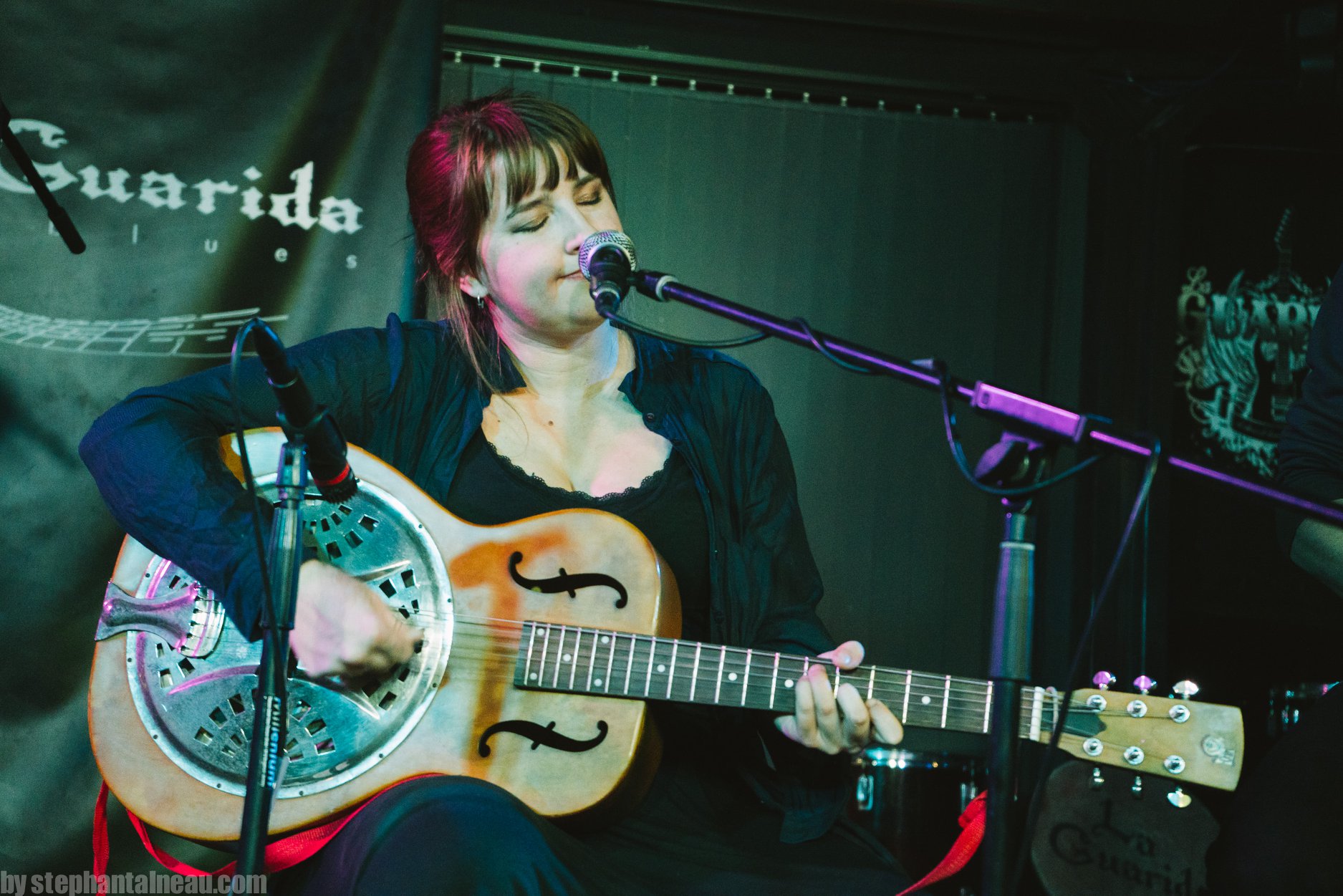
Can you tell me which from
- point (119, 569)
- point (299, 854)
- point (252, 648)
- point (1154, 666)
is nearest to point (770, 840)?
point (299, 854)

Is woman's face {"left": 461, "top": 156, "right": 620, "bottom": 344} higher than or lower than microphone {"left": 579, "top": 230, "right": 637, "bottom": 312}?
higher

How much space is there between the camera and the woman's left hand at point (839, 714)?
191cm

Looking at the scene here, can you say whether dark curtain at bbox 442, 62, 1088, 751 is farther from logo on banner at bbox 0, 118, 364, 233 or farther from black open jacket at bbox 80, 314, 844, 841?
black open jacket at bbox 80, 314, 844, 841

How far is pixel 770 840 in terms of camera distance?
2.02 m

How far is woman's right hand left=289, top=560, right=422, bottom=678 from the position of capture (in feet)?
5.91

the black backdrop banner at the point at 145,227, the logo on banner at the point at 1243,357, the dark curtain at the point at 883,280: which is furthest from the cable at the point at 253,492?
the logo on banner at the point at 1243,357

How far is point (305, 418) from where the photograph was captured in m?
1.46

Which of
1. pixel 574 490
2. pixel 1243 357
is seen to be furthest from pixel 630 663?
pixel 1243 357

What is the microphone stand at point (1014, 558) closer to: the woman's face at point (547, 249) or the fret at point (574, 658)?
the fret at point (574, 658)

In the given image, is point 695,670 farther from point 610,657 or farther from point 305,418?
point 305,418

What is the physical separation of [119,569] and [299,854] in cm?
57

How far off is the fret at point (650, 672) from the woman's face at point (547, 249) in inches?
26.1

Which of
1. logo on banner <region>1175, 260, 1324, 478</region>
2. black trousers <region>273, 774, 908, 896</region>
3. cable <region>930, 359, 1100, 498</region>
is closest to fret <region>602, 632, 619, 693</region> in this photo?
black trousers <region>273, 774, 908, 896</region>

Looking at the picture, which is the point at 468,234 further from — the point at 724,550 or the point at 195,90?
the point at 195,90
